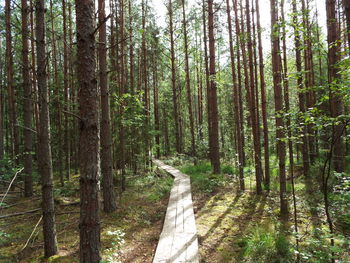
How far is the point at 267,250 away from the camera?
4.29 metres

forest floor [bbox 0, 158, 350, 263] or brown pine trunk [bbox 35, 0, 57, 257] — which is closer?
brown pine trunk [bbox 35, 0, 57, 257]

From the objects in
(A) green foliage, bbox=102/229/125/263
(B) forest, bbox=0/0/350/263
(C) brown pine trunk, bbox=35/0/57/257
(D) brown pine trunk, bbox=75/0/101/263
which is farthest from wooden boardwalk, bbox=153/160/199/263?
(C) brown pine trunk, bbox=35/0/57/257

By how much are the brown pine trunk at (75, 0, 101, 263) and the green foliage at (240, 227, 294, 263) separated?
2933 millimetres

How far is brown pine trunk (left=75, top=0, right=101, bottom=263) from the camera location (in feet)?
8.66

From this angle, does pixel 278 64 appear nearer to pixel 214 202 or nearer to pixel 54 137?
pixel 214 202

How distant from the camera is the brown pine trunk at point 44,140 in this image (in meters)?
3.98

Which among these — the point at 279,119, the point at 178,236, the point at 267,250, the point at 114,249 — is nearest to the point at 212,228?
the point at 178,236

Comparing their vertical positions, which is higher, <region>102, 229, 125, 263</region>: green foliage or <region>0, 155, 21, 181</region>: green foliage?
<region>0, 155, 21, 181</region>: green foliage

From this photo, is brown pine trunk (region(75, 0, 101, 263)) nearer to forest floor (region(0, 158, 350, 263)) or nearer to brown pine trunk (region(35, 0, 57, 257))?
forest floor (region(0, 158, 350, 263))

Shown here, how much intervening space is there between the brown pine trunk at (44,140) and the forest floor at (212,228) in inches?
10.9

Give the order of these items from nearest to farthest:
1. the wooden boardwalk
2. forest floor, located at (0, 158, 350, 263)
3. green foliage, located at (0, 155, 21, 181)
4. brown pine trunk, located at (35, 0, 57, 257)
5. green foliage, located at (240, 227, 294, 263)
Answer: the wooden boardwalk < brown pine trunk, located at (35, 0, 57, 257) < green foliage, located at (240, 227, 294, 263) < forest floor, located at (0, 158, 350, 263) < green foliage, located at (0, 155, 21, 181)

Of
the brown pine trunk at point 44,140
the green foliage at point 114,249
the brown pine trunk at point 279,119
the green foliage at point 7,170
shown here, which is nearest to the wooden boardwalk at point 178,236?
the green foliage at point 114,249

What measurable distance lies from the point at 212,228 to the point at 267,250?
157cm

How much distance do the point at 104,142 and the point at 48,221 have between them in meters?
2.91
